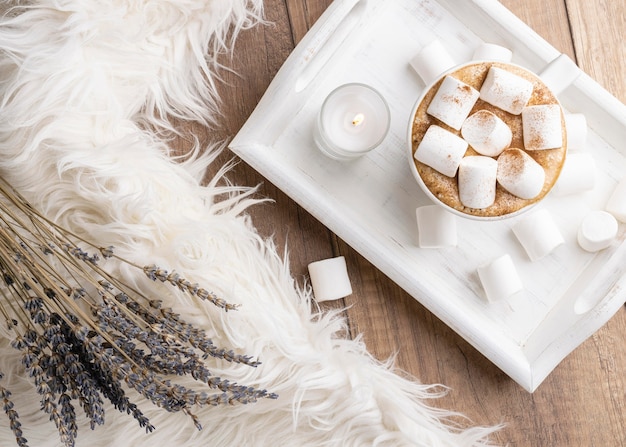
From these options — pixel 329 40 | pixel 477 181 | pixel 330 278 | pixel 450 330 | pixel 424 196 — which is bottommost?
pixel 450 330

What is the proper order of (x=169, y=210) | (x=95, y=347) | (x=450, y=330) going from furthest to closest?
(x=450, y=330)
(x=169, y=210)
(x=95, y=347)

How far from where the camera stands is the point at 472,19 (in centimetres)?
100

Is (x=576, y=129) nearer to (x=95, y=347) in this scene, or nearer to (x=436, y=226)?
(x=436, y=226)

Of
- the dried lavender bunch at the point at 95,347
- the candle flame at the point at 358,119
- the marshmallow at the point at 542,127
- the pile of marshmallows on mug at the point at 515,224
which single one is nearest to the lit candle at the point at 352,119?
the candle flame at the point at 358,119

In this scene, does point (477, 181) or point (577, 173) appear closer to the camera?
point (477, 181)

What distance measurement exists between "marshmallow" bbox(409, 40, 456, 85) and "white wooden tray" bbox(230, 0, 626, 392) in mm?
24

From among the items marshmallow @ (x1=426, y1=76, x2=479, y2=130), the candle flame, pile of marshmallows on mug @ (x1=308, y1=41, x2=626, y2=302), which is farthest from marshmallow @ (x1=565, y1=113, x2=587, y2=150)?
the candle flame

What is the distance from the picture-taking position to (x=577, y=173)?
0.96 meters

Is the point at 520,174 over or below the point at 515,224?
over

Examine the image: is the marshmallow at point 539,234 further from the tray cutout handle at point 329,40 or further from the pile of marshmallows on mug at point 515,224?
the tray cutout handle at point 329,40

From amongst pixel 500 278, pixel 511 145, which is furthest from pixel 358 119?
pixel 500 278

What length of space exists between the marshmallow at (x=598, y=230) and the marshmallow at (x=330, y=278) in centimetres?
40

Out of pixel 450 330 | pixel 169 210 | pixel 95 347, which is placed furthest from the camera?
pixel 450 330

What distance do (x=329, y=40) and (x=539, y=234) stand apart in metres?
0.46
